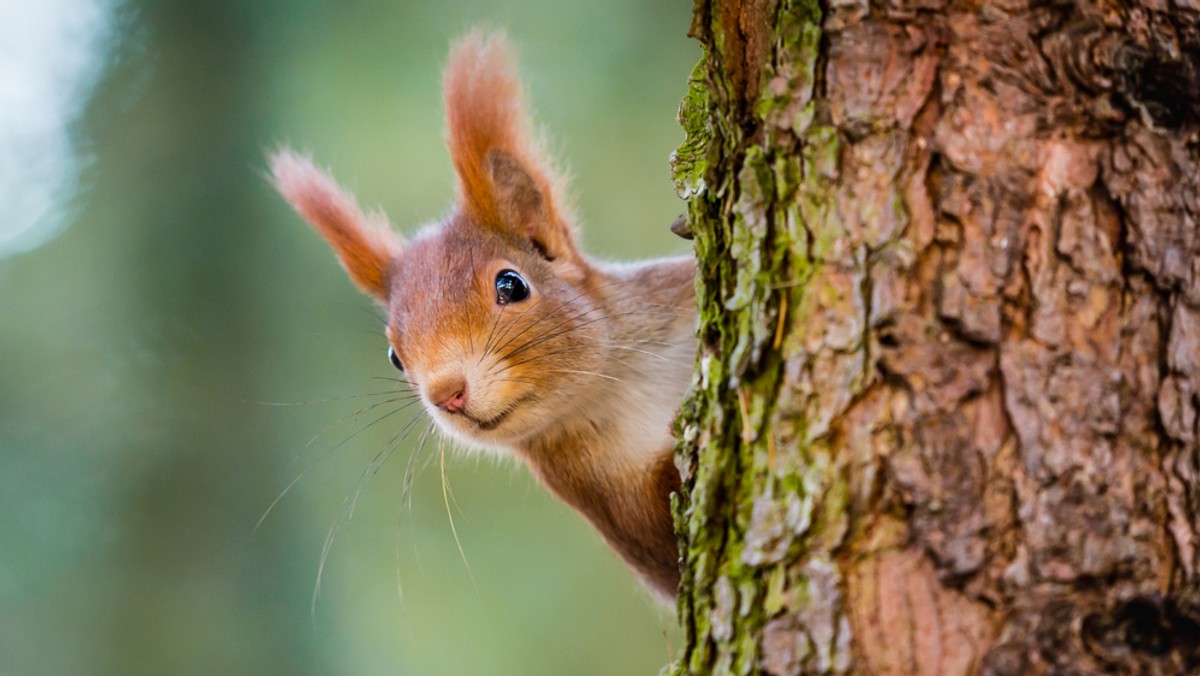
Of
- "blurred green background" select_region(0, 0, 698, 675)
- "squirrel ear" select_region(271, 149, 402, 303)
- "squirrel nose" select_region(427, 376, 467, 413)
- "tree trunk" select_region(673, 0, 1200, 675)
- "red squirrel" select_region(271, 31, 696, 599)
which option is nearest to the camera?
"tree trunk" select_region(673, 0, 1200, 675)

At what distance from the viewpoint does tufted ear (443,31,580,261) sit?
190 cm

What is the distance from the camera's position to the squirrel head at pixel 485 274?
5.88 ft

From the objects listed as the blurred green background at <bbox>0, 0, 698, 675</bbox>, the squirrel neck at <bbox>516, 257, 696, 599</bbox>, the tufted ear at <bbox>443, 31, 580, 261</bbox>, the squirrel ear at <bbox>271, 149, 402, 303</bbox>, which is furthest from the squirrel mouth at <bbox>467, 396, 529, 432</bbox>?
the blurred green background at <bbox>0, 0, 698, 675</bbox>

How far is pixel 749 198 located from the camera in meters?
0.99

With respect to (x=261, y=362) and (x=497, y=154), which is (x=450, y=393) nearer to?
(x=497, y=154)

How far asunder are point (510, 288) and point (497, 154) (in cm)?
30

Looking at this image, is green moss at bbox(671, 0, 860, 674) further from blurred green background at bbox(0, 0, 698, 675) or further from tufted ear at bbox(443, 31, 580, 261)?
blurred green background at bbox(0, 0, 698, 675)

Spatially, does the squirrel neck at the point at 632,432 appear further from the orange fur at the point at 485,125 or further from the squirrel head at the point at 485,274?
the orange fur at the point at 485,125

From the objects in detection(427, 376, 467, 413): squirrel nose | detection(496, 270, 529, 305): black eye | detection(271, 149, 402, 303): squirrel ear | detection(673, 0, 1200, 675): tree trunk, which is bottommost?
detection(673, 0, 1200, 675): tree trunk

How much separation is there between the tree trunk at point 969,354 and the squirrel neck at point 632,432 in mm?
931

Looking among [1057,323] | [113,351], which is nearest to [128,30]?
[113,351]

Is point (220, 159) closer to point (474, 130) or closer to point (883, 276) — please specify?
point (474, 130)

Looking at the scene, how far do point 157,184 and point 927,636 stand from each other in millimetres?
2683

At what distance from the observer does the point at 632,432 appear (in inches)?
76.9
